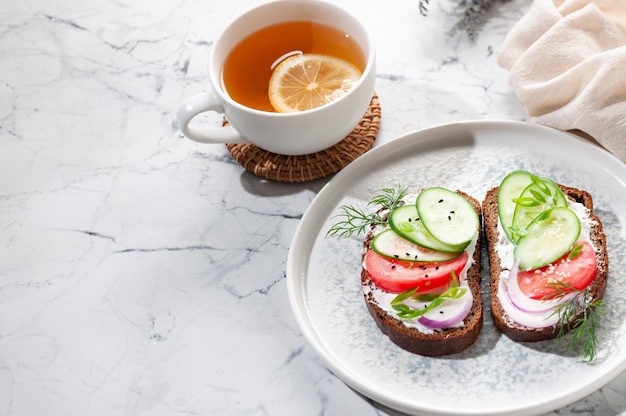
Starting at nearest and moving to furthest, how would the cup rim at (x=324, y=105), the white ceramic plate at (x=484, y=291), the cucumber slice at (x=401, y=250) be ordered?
the white ceramic plate at (x=484, y=291) → the cucumber slice at (x=401, y=250) → the cup rim at (x=324, y=105)

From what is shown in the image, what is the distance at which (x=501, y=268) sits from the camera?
1761 millimetres

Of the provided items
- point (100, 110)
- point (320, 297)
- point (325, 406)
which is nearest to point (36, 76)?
point (100, 110)

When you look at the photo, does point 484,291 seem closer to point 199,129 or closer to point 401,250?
point 401,250

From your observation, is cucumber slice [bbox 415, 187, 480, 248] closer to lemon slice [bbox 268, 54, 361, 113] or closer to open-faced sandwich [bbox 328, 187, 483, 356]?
open-faced sandwich [bbox 328, 187, 483, 356]

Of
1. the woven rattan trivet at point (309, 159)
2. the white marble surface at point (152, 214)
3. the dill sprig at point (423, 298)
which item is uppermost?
the dill sprig at point (423, 298)

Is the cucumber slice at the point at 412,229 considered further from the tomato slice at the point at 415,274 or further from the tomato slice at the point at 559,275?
the tomato slice at the point at 559,275

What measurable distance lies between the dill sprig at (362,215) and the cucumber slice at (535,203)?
0.29 meters

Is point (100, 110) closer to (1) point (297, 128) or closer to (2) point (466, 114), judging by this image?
(1) point (297, 128)

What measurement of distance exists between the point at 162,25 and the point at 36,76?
45 centimetres

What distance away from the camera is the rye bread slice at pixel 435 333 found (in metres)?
1.68

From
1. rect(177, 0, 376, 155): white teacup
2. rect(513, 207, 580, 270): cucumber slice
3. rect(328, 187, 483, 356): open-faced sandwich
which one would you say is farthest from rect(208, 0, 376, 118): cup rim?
rect(513, 207, 580, 270): cucumber slice

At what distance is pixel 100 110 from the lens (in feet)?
7.95

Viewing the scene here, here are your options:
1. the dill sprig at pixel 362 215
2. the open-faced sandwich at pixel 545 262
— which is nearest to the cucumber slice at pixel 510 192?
the open-faced sandwich at pixel 545 262

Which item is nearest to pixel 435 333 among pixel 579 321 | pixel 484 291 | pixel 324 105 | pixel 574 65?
pixel 484 291
